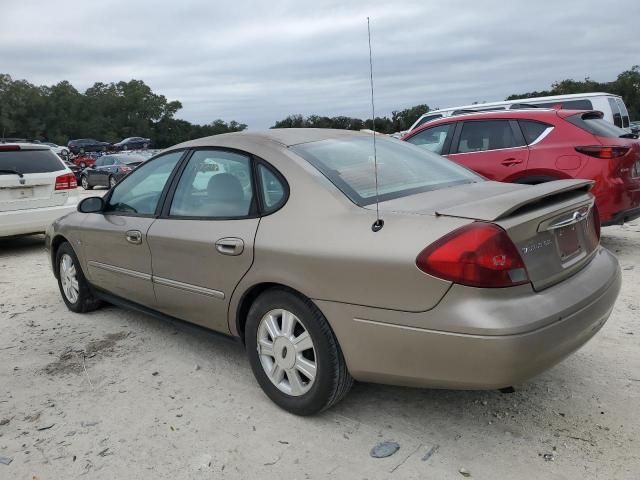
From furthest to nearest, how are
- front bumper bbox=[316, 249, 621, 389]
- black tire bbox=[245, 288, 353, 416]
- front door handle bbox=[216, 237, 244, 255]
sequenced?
1. front door handle bbox=[216, 237, 244, 255]
2. black tire bbox=[245, 288, 353, 416]
3. front bumper bbox=[316, 249, 621, 389]

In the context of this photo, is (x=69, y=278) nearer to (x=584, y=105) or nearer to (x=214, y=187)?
(x=214, y=187)

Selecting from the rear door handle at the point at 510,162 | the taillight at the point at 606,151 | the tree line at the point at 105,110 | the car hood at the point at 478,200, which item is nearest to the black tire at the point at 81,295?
the car hood at the point at 478,200

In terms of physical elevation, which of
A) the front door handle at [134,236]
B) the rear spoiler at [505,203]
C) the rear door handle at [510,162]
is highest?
the rear spoiler at [505,203]

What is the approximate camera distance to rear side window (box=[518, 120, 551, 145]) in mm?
6297

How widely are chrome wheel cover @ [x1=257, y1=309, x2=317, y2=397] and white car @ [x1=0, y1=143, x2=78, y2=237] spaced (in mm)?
5962

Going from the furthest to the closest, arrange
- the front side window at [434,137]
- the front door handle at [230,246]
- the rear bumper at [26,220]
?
the rear bumper at [26,220] → the front side window at [434,137] → the front door handle at [230,246]

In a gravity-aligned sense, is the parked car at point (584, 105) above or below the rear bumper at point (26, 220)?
above

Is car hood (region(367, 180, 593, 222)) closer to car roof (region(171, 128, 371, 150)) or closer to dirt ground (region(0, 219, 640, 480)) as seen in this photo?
car roof (region(171, 128, 371, 150))

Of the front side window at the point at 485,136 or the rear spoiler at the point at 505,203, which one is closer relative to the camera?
the rear spoiler at the point at 505,203

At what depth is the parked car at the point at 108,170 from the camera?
68.0 feet

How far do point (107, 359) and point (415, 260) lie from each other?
250cm

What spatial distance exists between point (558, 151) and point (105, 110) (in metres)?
108

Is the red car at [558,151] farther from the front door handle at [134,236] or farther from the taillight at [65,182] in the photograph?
the taillight at [65,182]

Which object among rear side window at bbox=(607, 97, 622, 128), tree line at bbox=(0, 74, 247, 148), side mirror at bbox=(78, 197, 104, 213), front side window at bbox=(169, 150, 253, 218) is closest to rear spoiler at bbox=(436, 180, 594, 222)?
front side window at bbox=(169, 150, 253, 218)
